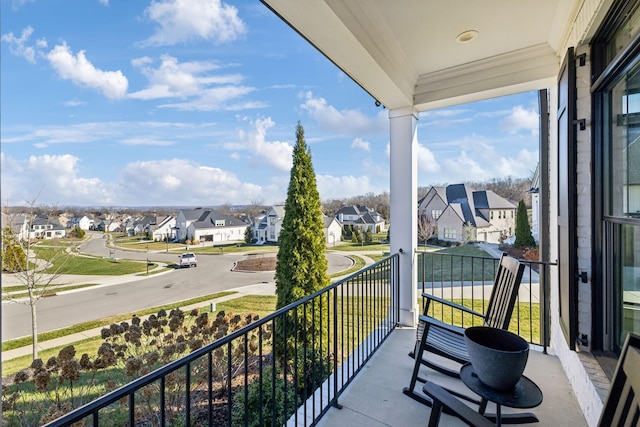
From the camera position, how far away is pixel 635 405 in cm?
81

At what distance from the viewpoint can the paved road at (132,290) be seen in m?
2.37

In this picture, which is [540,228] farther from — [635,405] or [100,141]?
[100,141]

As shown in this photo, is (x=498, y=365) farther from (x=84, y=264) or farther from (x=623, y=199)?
(x=84, y=264)

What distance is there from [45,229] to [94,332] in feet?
3.49

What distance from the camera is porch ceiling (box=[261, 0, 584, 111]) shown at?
1.92 meters

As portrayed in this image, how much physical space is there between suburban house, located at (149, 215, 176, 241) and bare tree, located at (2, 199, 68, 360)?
1.06m

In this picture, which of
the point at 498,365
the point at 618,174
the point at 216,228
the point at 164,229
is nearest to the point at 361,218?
the point at 216,228

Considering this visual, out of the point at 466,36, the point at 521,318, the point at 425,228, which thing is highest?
the point at 466,36

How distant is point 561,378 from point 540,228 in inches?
54.9

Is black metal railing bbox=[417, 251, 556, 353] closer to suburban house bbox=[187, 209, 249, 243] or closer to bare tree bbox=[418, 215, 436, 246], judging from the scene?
bare tree bbox=[418, 215, 436, 246]

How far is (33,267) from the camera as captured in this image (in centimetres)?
217

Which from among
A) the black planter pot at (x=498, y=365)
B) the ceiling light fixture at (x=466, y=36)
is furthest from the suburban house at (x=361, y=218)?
the black planter pot at (x=498, y=365)

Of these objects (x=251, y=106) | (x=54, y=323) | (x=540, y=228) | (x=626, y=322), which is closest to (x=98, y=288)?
(x=54, y=323)

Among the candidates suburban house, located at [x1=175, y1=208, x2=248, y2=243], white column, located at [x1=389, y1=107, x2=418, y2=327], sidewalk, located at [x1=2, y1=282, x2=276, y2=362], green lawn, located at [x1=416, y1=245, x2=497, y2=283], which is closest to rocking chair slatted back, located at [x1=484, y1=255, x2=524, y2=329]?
white column, located at [x1=389, y1=107, x2=418, y2=327]
